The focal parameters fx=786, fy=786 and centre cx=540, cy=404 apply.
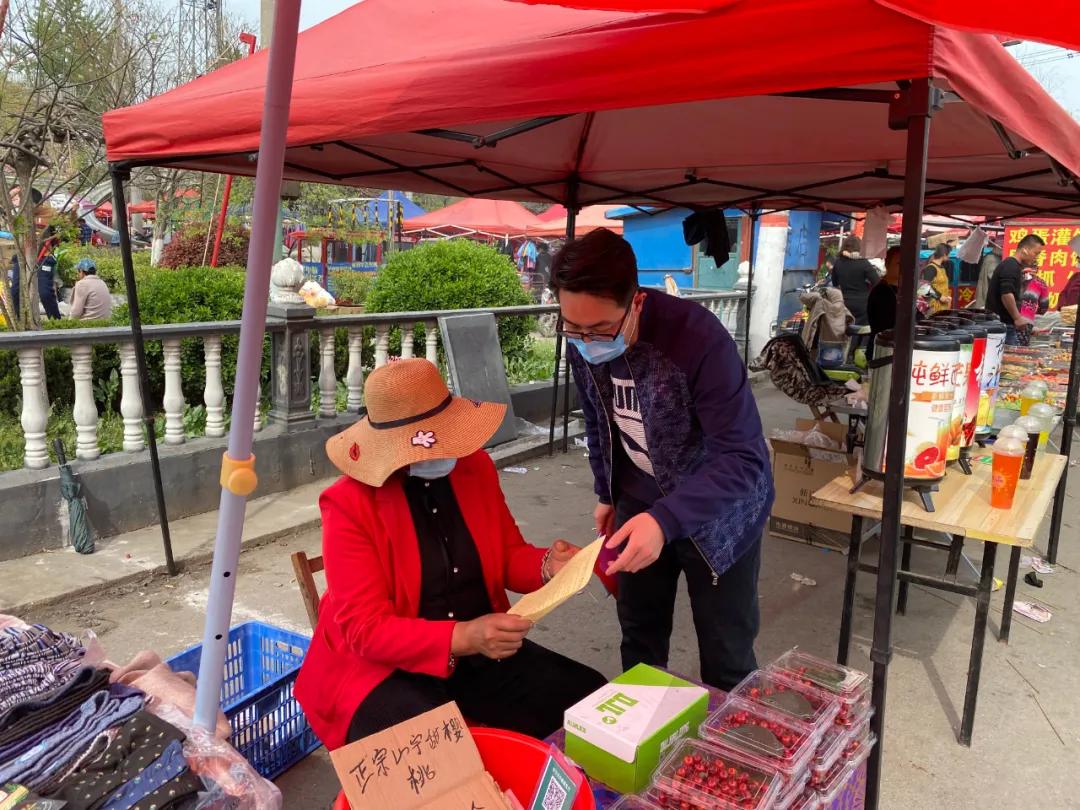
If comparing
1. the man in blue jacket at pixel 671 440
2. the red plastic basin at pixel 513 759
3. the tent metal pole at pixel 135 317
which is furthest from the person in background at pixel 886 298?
the red plastic basin at pixel 513 759

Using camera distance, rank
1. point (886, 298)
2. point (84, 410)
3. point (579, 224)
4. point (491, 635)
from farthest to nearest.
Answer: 1. point (579, 224)
2. point (886, 298)
3. point (84, 410)
4. point (491, 635)

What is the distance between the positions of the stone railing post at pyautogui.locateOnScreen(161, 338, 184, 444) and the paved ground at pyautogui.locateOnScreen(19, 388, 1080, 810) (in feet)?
2.94

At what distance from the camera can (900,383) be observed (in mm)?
1929

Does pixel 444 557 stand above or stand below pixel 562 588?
below

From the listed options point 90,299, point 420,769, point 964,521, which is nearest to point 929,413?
point 964,521

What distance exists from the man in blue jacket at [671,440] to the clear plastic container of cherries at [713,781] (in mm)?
431

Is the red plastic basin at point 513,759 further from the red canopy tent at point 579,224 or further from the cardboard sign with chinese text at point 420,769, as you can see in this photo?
the red canopy tent at point 579,224

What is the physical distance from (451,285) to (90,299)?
4060 mm

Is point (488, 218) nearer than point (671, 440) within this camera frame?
No

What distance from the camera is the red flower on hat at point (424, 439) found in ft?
6.60

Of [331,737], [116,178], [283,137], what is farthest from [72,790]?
[116,178]

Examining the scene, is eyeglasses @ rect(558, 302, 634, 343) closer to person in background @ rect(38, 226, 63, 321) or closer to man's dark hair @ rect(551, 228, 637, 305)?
man's dark hair @ rect(551, 228, 637, 305)

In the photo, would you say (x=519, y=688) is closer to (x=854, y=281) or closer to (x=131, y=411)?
(x=131, y=411)

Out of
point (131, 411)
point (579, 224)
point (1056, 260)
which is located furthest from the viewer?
point (579, 224)
